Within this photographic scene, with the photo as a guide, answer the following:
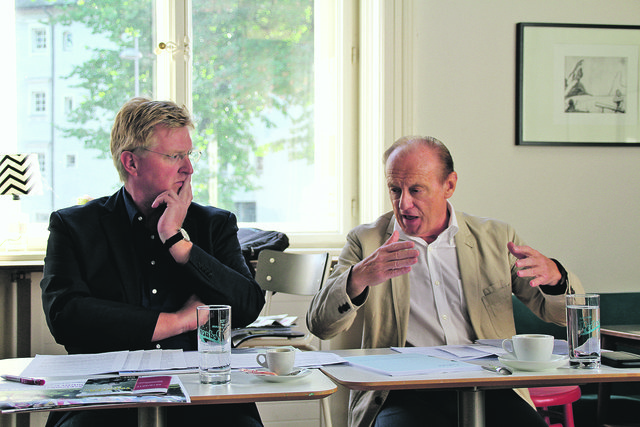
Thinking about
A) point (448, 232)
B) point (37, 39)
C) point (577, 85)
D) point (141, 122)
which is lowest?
point (448, 232)

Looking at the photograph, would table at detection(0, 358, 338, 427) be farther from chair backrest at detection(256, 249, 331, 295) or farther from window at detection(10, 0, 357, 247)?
window at detection(10, 0, 357, 247)

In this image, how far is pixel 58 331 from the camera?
1713 mm

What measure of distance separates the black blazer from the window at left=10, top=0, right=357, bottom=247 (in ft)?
4.50

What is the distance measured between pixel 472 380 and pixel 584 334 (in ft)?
1.10

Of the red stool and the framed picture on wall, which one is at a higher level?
the framed picture on wall

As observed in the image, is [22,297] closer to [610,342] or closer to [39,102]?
[39,102]

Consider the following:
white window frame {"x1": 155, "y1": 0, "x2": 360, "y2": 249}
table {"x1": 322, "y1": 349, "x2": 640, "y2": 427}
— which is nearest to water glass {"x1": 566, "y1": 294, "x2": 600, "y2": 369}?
table {"x1": 322, "y1": 349, "x2": 640, "y2": 427}

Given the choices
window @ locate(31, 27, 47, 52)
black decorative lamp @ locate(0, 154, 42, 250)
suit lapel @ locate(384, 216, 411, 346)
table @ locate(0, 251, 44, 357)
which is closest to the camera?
suit lapel @ locate(384, 216, 411, 346)

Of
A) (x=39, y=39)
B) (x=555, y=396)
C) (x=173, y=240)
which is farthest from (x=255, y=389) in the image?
(x=39, y=39)

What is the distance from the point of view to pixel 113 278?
1818 mm

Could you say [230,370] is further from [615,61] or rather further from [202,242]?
[615,61]

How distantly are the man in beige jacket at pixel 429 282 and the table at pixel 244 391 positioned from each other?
0.46 metres

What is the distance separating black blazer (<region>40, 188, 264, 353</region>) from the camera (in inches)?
66.4

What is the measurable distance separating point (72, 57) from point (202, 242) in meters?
1.74
